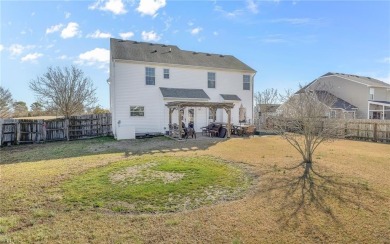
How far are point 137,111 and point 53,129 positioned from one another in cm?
634

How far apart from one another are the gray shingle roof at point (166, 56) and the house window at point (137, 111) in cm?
385

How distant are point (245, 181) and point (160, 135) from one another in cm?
1249

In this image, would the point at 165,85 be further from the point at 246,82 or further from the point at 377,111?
the point at 377,111

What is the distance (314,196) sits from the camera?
6.16 m

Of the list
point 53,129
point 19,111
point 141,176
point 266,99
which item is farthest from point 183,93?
point 266,99

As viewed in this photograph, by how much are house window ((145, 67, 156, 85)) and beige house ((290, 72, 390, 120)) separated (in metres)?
19.2

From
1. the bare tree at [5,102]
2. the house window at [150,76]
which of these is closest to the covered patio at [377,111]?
the house window at [150,76]

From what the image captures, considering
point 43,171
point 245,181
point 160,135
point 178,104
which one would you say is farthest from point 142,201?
point 160,135

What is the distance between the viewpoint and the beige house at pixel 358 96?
28.9m

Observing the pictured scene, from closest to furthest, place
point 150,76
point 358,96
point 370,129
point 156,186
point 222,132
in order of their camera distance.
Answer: point 156,186 < point 222,132 < point 370,129 < point 150,76 < point 358,96

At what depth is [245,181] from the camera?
24.3ft

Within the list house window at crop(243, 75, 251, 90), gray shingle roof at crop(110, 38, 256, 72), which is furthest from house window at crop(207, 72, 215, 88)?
house window at crop(243, 75, 251, 90)

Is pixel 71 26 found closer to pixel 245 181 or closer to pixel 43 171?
pixel 43 171

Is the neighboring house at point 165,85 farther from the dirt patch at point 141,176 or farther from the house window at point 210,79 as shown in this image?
the dirt patch at point 141,176
